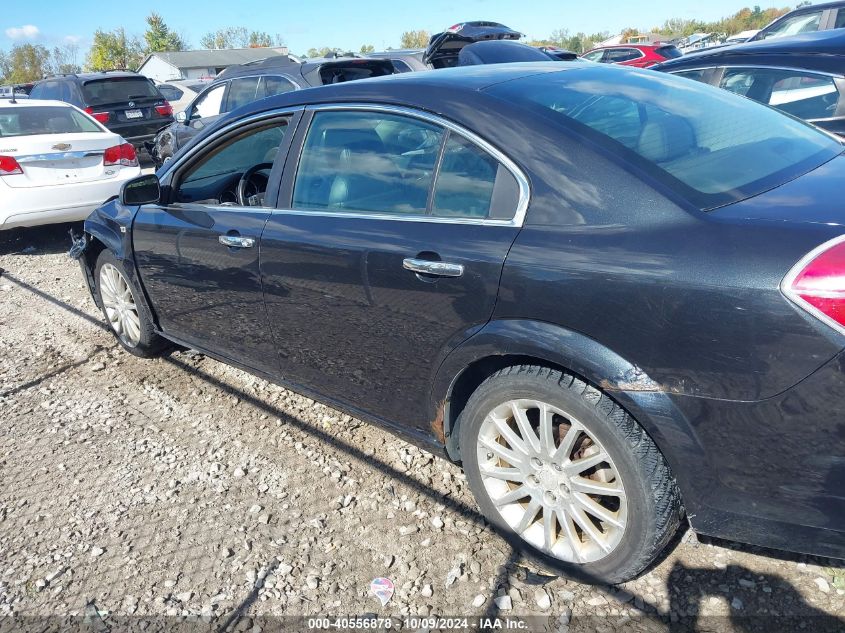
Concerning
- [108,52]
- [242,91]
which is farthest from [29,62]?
[242,91]

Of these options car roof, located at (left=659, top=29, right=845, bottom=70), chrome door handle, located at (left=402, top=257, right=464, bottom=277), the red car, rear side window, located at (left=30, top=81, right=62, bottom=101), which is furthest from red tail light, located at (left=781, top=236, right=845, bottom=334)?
the red car

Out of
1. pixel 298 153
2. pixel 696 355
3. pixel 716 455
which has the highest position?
pixel 298 153

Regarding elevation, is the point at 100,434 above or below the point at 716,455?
below

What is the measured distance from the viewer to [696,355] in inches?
75.4

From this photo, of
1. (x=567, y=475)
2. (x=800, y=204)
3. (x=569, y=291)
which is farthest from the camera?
(x=567, y=475)

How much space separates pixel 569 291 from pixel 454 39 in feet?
26.4

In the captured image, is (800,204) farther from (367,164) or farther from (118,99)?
(118,99)

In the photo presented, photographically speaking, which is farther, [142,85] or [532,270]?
[142,85]

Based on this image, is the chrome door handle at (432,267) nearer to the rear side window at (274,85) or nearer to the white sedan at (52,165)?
the white sedan at (52,165)

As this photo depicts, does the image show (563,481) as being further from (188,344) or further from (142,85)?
(142,85)

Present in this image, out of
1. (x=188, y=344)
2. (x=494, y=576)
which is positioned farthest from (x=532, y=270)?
(x=188, y=344)

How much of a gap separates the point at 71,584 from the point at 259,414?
4.41 feet

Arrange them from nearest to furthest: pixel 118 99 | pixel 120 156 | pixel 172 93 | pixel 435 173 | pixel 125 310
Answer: pixel 435 173 → pixel 125 310 → pixel 120 156 → pixel 118 99 → pixel 172 93

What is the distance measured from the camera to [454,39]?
929 centimetres
